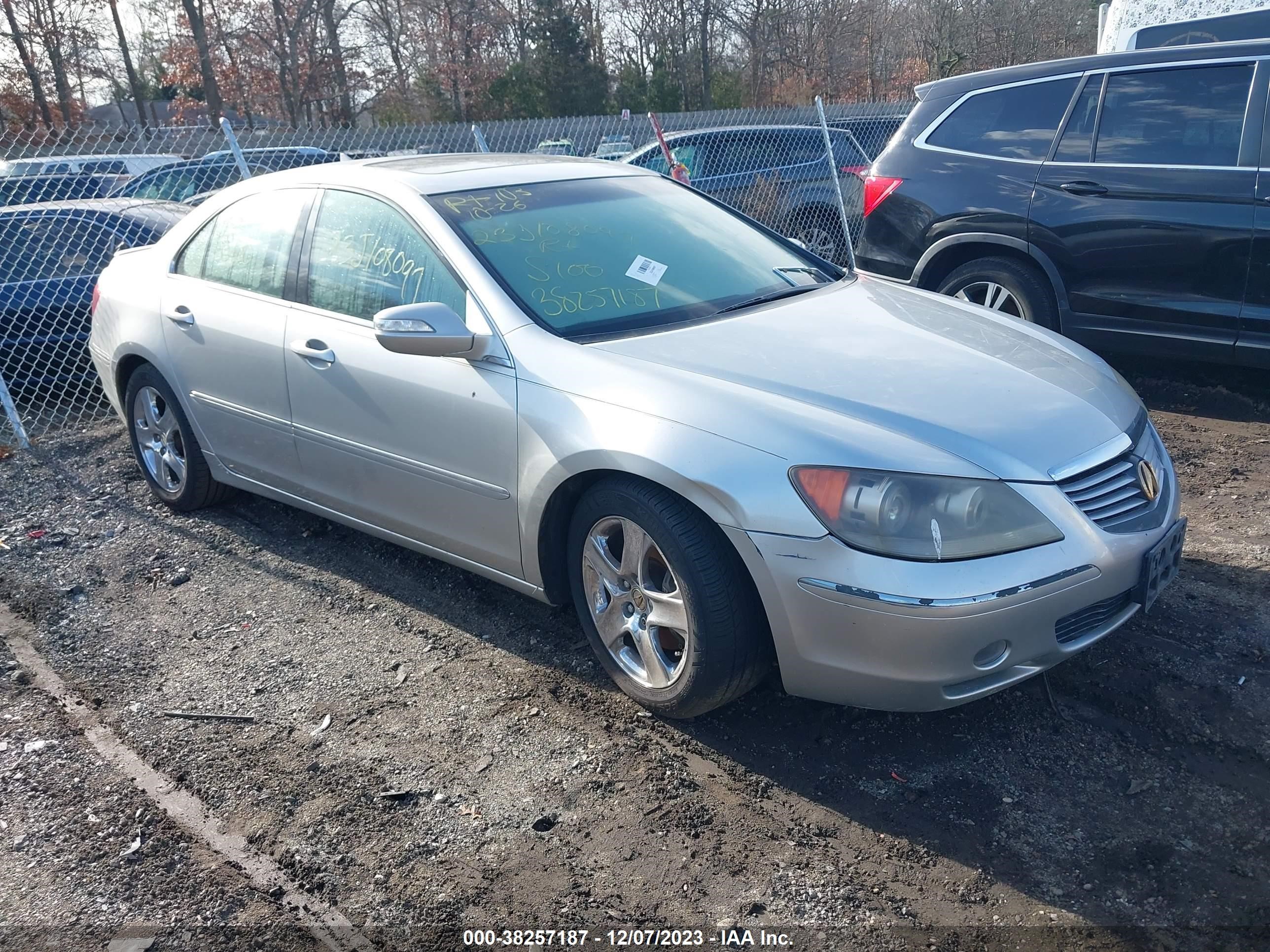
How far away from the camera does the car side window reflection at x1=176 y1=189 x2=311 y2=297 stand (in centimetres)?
432

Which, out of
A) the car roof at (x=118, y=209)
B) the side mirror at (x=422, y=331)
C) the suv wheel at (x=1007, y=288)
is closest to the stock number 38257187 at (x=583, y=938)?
the side mirror at (x=422, y=331)

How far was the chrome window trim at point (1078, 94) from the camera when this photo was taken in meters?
5.48

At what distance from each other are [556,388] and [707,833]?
1385 mm

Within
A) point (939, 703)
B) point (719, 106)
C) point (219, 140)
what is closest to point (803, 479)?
point (939, 703)

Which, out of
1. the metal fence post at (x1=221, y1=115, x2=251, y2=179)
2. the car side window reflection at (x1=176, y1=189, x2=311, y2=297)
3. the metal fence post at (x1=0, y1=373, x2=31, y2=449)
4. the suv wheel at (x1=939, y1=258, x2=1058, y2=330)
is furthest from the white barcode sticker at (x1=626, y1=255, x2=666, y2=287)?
the metal fence post at (x1=221, y1=115, x2=251, y2=179)

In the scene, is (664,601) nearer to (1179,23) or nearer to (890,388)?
(890,388)

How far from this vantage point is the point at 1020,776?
2934mm

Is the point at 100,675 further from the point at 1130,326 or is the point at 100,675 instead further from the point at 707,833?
the point at 1130,326

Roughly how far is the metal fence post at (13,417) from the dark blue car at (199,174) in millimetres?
5851

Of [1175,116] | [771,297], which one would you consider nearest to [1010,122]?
[1175,116]

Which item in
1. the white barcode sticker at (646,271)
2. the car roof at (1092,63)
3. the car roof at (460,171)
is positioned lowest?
the white barcode sticker at (646,271)

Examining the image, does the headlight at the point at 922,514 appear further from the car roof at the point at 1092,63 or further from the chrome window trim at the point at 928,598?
the car roof at the point at 1092,63

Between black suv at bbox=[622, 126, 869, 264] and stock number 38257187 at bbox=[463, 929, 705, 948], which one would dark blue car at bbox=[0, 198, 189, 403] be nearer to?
black suv at bbox=[622, 126, 869, 264]

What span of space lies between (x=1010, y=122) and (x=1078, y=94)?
396 millimetres
